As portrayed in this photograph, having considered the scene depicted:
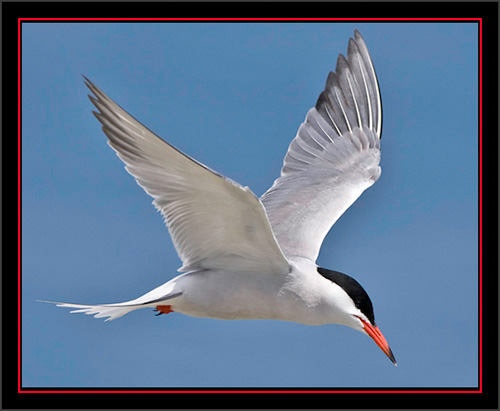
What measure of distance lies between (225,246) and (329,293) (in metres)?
0.77

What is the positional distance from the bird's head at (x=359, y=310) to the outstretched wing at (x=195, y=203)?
453mm

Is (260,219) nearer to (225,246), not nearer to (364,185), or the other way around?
(225,246)

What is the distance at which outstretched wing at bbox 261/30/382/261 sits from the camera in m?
6.41

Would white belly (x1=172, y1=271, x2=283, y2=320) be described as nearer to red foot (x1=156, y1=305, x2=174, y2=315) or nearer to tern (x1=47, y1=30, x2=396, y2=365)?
tern (x1=47, y1=30, x2=396, y2=365)

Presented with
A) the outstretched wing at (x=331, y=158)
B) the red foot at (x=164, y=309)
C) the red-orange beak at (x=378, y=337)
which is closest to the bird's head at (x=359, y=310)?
the red-orange beak at (x=378, y=337)

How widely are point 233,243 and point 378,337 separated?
3.83 feet

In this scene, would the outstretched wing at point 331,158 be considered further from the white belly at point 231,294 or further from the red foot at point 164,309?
the red foot at point 164,309

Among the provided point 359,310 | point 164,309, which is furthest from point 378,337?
point 164,309

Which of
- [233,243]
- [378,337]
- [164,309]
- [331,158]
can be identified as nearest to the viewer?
[233,243]

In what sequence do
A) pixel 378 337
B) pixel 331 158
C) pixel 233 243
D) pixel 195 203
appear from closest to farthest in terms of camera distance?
pixel 195 203 < pixel 233 243 < pixel 378 337 < pixel 331 158

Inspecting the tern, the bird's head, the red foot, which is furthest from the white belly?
the bird's head

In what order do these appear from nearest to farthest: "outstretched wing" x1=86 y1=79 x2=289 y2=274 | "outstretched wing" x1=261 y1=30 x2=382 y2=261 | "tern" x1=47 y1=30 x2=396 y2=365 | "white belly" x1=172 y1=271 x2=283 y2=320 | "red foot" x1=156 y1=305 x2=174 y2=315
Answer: "outstretched wing" x1=86 y1=79 x2=289 y2=274
"tern" x1=47 y1=30 x2=396 y2=365
"white belly" x1=172 y1=271 x2=283 y2=320
"red foot" x1=156 y1=305 x2=174 y2=315
"outstretched wing" x1=261 y1=30 x2=382 y2=261

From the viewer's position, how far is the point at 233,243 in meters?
5.26

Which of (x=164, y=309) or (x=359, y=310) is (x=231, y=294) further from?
(x=359, y=310)
